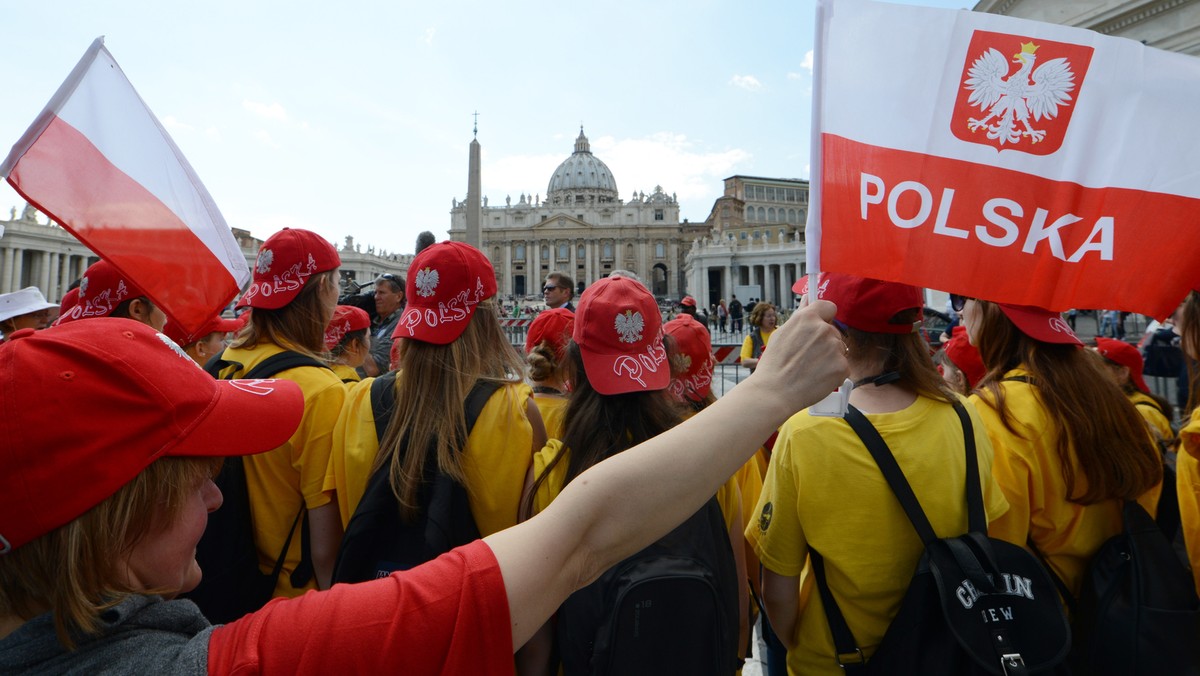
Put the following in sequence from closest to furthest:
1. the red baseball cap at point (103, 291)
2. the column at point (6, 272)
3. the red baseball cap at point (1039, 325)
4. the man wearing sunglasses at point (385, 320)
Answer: the red baseball cap at point (1039, 325) < the red baseball cap at point (103, 291) < the man wearing sunglasses at point (385, 320) < the column at point (6, 272)

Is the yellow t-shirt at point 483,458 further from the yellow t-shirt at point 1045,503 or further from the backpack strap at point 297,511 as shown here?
the yellow t-shirt at point 1045,503

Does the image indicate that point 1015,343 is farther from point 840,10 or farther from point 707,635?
point 707,635

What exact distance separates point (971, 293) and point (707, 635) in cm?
117

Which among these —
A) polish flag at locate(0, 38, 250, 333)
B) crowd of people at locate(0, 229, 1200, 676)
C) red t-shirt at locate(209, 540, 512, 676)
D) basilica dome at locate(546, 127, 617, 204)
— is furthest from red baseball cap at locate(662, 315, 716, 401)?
basilica dome at locate(546, 127, 617, 204)

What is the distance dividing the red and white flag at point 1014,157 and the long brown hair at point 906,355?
0.26m

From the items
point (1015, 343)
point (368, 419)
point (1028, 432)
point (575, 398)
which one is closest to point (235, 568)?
point (368, 419)

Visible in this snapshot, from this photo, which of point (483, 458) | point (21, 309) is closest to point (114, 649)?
point (483, 458)

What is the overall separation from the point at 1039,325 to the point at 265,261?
2881 mm

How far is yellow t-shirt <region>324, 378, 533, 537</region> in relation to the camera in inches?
78.7

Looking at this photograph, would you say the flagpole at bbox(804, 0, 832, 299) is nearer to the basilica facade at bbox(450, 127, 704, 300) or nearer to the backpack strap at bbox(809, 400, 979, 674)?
the backpack strap at bbox(809, 400, 979, 674)

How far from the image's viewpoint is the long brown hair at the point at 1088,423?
6.49ft

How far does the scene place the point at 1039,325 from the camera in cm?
210

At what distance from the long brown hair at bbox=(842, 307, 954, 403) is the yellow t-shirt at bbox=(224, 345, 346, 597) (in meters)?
1.84

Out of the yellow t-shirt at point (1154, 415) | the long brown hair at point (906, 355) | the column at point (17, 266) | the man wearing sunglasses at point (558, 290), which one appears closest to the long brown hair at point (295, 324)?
the long brown hair at point (906, 355)
